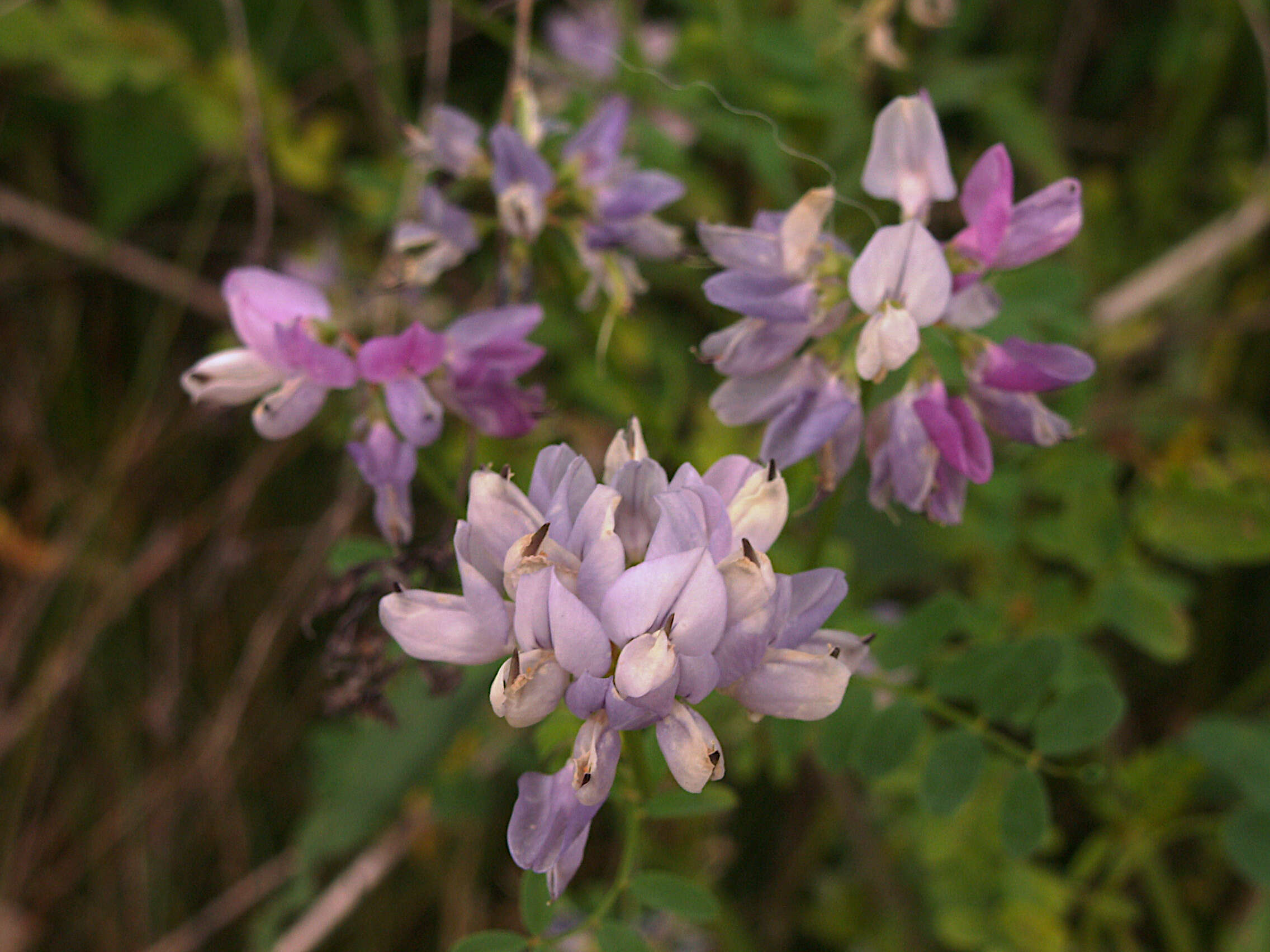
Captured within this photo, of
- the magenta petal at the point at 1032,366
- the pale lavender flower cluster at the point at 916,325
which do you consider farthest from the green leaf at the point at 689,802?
the magenta petal at the point at 1032,366

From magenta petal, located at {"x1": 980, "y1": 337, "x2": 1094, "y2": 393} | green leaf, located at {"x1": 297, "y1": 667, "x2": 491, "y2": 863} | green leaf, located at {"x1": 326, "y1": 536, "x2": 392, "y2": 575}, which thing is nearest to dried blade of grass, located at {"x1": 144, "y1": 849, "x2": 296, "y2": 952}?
green leaf, located at {"x1": 297, "y1": 667, "x2": 491, "y2": 863}

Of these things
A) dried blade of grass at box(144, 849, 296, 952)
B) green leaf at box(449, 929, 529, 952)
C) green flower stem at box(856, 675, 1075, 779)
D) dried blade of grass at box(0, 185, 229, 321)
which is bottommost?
dried blade of grass at box(144, 849, 296, 952)

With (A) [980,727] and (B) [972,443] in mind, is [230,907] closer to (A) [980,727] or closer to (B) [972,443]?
(A) [980,727]

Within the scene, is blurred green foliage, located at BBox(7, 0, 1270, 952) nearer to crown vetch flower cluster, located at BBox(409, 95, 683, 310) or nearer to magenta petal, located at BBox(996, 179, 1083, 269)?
crown vetch flower cluster, located at BBox(409, 95, 683, 310)

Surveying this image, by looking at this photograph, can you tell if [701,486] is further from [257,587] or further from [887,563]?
[257,587]

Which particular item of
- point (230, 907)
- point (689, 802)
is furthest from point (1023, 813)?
point (230, 907)

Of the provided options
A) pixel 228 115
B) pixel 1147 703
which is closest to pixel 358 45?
pixel 228 115
